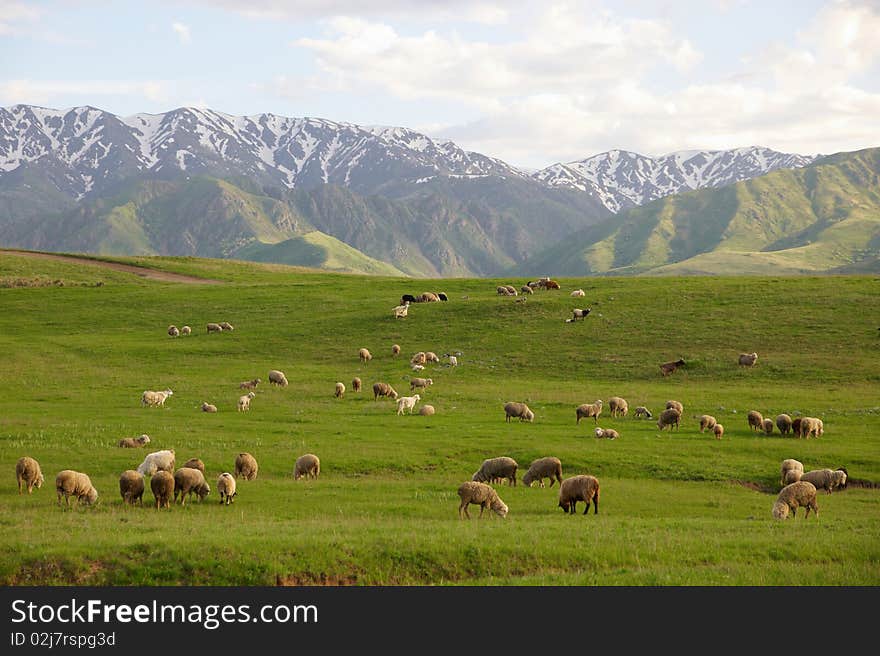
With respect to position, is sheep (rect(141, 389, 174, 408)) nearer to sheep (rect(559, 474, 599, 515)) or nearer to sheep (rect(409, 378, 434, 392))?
sheep (rect(409, 378, 434, 392))

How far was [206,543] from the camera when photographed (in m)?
17.4

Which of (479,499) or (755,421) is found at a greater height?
(755,421)

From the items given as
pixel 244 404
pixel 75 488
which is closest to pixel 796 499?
pixel 75 488

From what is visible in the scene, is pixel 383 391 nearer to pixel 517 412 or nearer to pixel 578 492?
pixel 517 412

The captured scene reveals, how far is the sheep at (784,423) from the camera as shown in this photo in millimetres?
37500

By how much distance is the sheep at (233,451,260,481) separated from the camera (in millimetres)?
28094

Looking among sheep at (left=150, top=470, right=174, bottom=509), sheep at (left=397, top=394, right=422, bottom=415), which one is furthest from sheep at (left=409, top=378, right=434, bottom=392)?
sheep at (left=150, top=470, right=174, bottom=509)

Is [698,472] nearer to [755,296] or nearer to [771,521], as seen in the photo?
[771,521]

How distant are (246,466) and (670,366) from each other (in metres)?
32.5

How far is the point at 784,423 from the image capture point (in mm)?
37562

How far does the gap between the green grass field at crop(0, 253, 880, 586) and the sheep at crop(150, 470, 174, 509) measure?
804 millimetres

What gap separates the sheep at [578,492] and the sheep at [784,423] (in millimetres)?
16979
